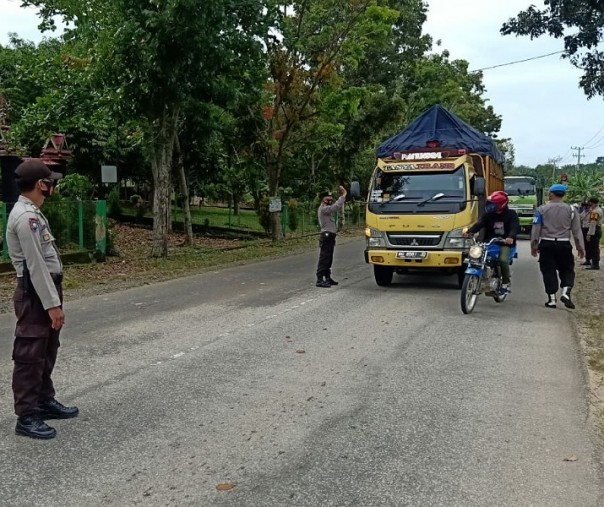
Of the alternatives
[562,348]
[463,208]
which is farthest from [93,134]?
[562,348]

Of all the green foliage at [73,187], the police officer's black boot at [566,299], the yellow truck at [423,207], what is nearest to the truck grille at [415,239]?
the yellow truck at [423,207]

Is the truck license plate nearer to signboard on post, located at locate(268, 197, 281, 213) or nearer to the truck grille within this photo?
the truck grille

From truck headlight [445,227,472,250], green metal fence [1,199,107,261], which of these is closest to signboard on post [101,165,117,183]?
green metal fence [1,199,107,261]

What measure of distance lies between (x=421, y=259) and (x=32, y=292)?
7.77m

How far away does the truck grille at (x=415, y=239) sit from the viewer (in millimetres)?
10891

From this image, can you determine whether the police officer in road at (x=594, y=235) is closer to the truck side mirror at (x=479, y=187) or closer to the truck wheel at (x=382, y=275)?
the truck side mirror at (x=479, y=187)

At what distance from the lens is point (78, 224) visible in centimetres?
1532

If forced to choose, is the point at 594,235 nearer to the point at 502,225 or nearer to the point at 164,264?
the point at 502,225

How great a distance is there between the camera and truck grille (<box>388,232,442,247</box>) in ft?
35.7

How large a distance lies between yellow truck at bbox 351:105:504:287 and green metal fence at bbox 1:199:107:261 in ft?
24.3

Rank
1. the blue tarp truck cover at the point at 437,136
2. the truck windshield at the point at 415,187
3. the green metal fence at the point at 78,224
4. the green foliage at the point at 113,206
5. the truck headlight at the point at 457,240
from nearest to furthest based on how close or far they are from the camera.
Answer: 1. the truck headlight at the point at 457,240
2. the truck windshield at the point at 415,187
3. the blue tarp truck cover at the point at 437,136
4. the green metal fence at the point at 78,224
5. the green foliage at the point at 113,206

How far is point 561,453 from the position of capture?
4250mm

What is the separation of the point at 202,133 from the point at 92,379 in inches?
619

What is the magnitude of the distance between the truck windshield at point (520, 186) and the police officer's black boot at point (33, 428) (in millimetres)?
26107
